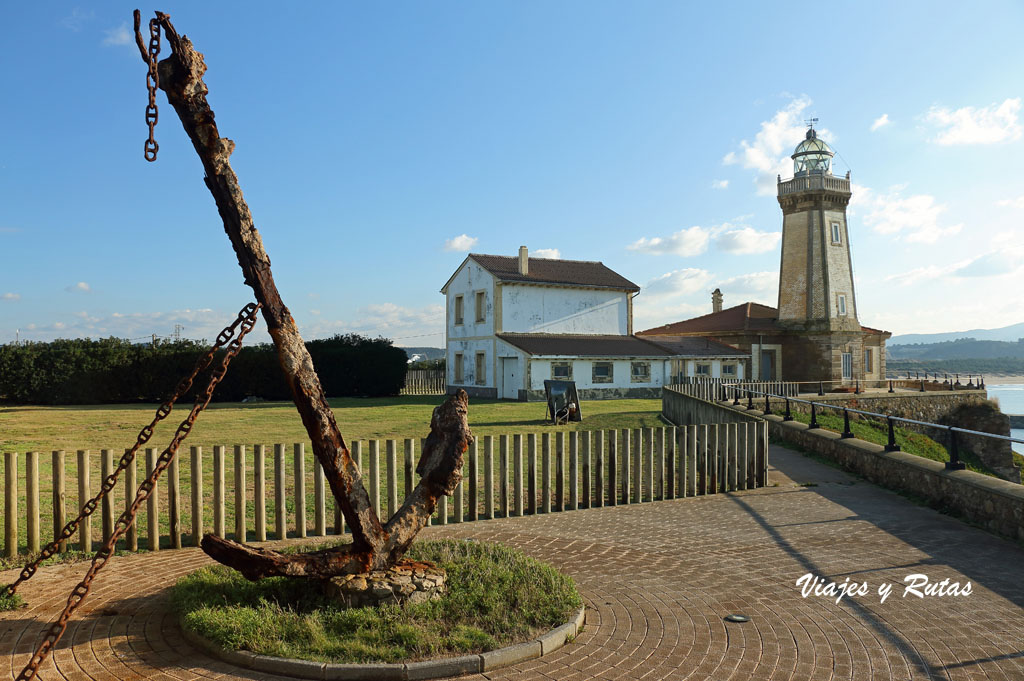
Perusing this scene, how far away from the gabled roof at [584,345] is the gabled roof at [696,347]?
0.97m

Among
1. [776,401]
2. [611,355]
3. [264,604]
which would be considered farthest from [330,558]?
[611,355]

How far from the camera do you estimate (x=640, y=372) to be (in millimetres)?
37094

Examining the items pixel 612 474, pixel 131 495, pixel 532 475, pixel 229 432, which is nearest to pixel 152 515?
pixel 131 495

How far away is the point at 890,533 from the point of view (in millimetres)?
7414

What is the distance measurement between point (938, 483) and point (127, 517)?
9.11 metres

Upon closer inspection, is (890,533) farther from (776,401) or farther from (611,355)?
(611,355)

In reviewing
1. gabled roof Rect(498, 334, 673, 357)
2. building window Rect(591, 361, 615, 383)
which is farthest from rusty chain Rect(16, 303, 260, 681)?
building window Rect(591, 361, 615, 383)

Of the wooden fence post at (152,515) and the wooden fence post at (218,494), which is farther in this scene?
the wooden fence post at (218,494)

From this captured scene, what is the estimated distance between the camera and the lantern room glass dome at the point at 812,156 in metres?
45.3

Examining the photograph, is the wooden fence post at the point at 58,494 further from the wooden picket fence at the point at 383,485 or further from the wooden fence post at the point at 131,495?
the wooden fence post at the point at 131,495

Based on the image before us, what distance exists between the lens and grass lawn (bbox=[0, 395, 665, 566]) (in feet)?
28.1

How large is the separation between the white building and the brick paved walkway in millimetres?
26045

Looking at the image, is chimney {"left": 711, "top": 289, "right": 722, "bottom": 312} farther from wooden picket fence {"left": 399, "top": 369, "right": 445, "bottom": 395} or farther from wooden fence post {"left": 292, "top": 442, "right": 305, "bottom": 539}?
wooden fence post {"left": 292, "top": 442, "right": 305, "bottom": 539}

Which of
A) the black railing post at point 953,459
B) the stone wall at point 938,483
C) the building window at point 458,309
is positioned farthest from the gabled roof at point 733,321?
the black railing post at point 953,459
